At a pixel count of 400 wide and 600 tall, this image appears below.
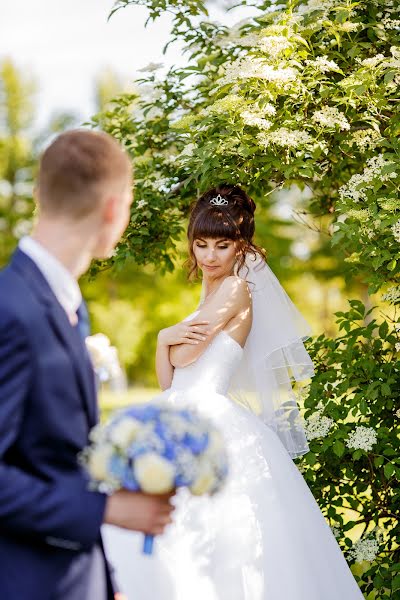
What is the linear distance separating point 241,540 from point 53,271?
1.82m

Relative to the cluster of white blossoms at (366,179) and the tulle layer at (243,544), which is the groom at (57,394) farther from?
the cluster of white blossoms at (366,179)

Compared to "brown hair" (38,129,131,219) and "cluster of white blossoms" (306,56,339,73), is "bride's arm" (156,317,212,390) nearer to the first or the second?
"cluster of white blossoms" (306,56,339,73)

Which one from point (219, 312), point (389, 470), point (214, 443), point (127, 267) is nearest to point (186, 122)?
point (219, 312)

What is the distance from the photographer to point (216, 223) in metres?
3.77

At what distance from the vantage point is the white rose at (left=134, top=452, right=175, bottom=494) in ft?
5.20

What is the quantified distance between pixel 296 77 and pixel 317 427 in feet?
5.96

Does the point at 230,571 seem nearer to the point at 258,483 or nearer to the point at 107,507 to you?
the point at 258,483

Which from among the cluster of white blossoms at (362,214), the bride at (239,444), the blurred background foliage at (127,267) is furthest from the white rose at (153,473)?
the blurred background foliage at (127,267)

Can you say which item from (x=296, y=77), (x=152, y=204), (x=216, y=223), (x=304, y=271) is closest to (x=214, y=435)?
(x=216, y=223)

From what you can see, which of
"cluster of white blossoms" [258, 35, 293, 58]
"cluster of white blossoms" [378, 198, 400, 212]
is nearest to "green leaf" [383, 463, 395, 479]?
"cluster of white blossoms" [378, 198, 400, 212]

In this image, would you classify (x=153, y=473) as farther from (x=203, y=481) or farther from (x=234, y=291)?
(x=234, y=291)

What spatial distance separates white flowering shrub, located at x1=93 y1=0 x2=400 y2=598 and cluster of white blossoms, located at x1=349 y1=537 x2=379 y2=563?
0.18 feet

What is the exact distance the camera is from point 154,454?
1.61 m

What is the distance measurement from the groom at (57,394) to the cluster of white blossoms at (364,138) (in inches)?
91.7
